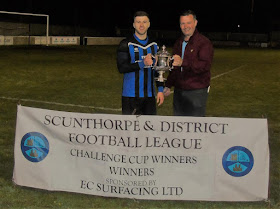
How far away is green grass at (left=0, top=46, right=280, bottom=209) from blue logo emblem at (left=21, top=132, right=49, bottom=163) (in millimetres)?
453

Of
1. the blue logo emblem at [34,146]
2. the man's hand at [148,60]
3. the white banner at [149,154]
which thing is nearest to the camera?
the white banner at [149,154]

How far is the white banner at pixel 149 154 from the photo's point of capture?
4344 millimetres

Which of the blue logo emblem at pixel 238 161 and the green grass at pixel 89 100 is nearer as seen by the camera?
the blue logo emblem at pixel 238 161

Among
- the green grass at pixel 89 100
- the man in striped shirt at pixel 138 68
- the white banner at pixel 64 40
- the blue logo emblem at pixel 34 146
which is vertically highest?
the white banner at pixel 64 40

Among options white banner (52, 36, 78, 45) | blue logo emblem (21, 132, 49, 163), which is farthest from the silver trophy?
white banner (52, 36, 78, 45)

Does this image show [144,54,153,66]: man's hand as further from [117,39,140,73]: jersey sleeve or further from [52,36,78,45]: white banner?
[52,36,78,45]: white banner

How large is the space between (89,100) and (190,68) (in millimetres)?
6853

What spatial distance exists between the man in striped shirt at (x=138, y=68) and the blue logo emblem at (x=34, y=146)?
109cm

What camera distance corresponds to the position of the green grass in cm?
469

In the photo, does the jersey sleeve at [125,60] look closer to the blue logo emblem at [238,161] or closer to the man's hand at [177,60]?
the man's hand at [177,60]

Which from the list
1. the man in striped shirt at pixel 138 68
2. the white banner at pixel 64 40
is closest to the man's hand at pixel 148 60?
the man in striped shirt at pixel 138 68

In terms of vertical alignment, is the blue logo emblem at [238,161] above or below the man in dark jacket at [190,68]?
below

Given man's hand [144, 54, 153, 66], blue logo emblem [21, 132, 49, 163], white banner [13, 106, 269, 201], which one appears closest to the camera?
white banner [13, 106, 269, 201]

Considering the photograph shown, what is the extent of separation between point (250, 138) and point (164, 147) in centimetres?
79
